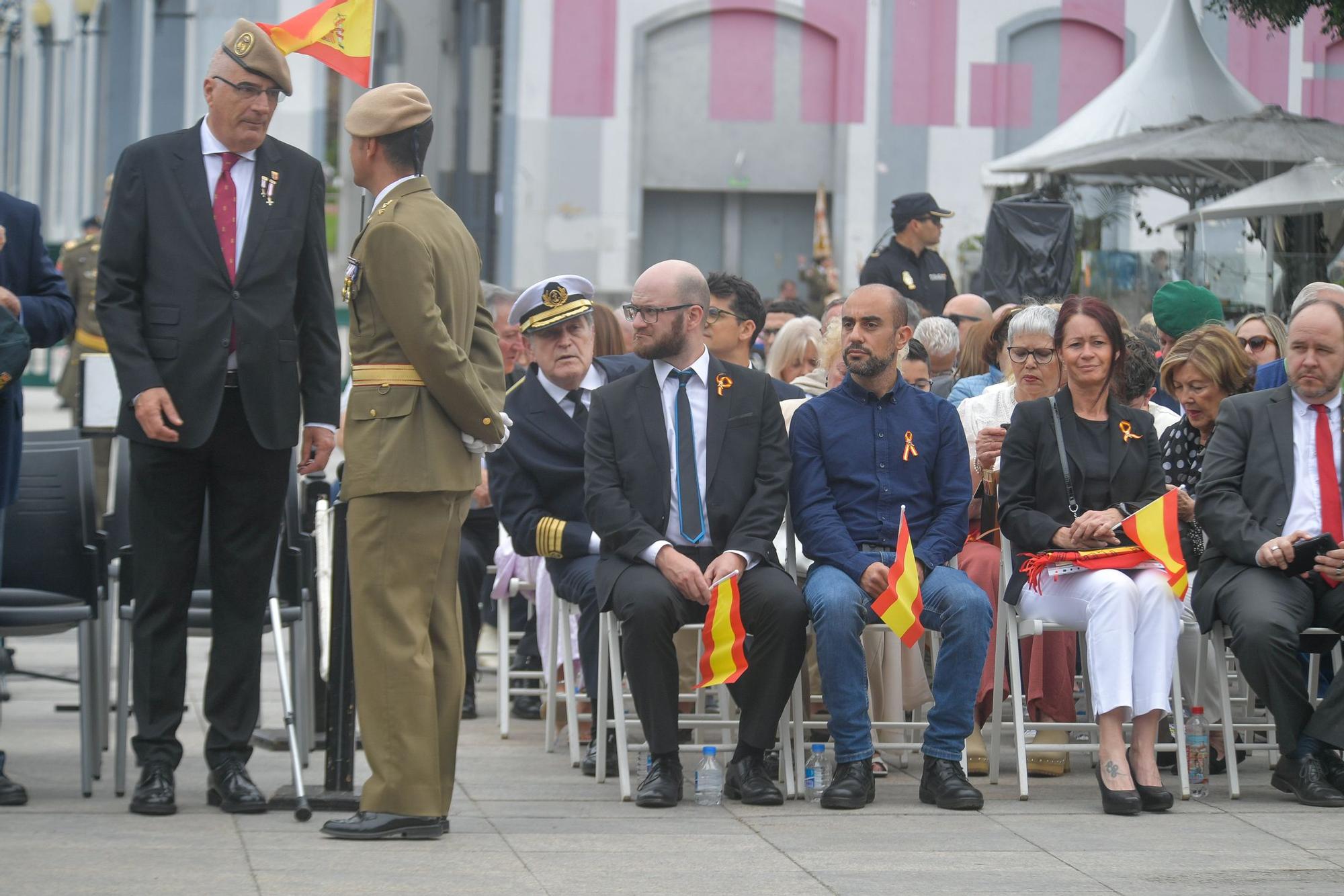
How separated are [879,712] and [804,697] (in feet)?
0.99

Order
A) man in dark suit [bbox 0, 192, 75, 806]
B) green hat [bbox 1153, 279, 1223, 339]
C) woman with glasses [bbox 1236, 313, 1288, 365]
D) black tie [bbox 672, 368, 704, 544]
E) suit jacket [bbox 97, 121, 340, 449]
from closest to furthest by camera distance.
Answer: suit jacket [bbox 97, 121, 340, 449] < man in dark suit [bbox 0, 192, 75, 806] < black tie [bbox 672, 368, 704, 544] < woman with glasses [bbox 1236, 313, 1288, 365] < green hat [bbox 1153, 279, 1223, 339]

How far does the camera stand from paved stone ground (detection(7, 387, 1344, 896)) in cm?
498

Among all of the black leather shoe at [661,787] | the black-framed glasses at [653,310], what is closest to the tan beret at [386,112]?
the black-framed glasses at [653,310]

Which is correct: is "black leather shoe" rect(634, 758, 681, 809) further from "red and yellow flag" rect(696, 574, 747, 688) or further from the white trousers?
the white trousers

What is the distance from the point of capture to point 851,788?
6148 millimetres

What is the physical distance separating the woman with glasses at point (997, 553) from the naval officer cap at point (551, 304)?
1.52m

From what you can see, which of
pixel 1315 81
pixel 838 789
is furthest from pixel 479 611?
Result: pixel 1315 81

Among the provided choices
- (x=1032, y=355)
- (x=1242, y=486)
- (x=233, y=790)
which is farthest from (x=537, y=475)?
(x=1242, y=486)

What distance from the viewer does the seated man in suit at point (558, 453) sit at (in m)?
6.94

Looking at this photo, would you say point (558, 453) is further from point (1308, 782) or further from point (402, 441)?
point (1308, 782)

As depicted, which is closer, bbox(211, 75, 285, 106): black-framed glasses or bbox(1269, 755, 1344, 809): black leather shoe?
bbox(211, 75, 285, 106): black-framed glasses

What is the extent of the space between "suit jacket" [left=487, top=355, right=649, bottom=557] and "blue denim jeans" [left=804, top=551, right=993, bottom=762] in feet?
3.93

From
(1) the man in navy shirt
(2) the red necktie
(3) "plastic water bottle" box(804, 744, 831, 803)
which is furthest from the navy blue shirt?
(2) the red necktie

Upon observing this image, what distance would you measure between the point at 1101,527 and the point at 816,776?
4.16 feet
